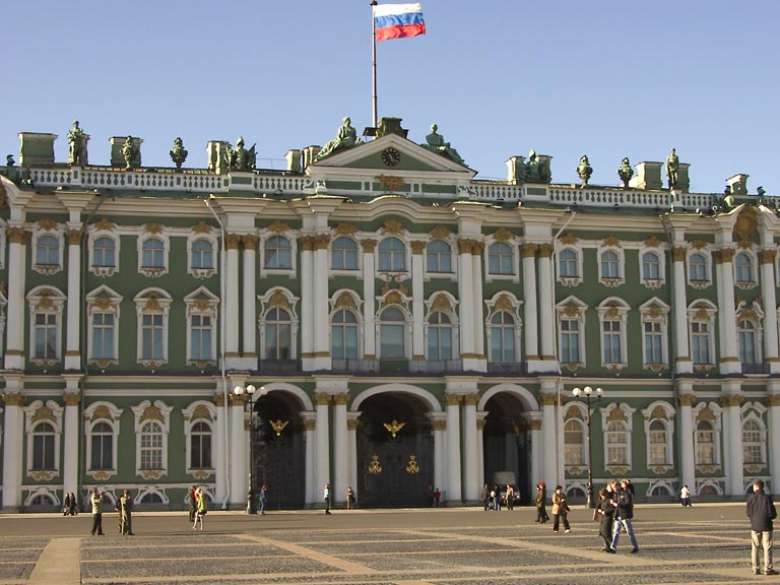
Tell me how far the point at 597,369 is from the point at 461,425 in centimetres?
831

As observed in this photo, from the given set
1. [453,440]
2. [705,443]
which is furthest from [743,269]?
[453,440]

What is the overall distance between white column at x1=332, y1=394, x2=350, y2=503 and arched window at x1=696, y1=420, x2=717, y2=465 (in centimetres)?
1893

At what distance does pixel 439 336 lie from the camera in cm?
7038

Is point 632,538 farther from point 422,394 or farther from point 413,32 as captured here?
point 413,32

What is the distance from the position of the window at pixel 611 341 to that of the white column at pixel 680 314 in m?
2.97

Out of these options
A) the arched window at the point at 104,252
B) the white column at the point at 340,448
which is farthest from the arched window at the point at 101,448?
the white column at the point at 340,448

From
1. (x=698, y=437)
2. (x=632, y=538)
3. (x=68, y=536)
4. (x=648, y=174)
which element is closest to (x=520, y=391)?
(x=698, y=437)

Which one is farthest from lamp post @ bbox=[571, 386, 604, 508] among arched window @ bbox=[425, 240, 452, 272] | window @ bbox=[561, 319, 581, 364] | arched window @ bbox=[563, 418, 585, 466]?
arched window @ bbox=[425, 240, 452, 272]

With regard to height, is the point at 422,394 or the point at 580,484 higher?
the point at 422,394

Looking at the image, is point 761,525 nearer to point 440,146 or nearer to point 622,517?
point 622,517

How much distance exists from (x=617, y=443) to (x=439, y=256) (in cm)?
1327

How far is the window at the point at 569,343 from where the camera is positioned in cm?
7231

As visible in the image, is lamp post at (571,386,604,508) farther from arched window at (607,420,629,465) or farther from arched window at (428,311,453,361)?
arched window at (428,311,453,361)

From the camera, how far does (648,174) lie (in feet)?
257
